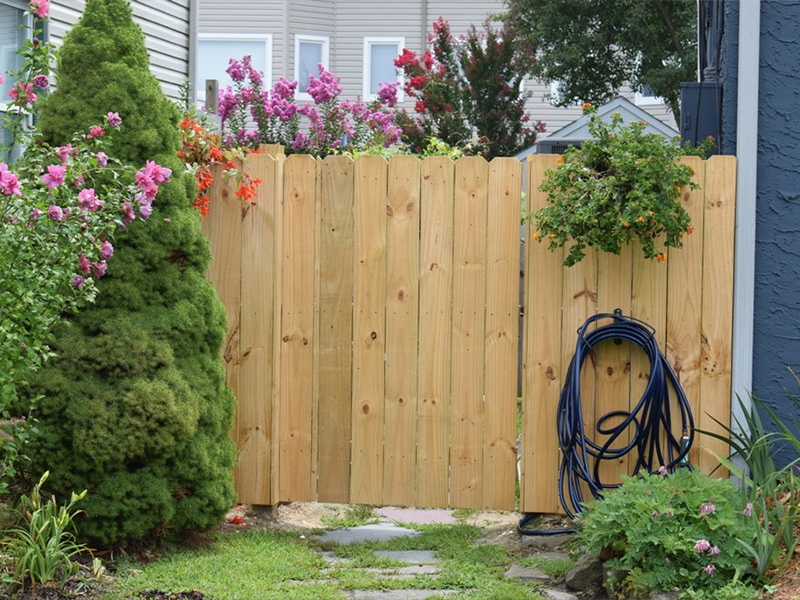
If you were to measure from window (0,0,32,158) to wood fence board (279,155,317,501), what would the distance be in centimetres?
208

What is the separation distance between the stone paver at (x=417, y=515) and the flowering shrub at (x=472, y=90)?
946 centimetres

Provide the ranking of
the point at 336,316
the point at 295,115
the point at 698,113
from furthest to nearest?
the point at 295,115 < the point at 698,113 < the point at 336,316

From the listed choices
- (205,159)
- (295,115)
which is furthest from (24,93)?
(295,115)

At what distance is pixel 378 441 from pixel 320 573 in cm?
107

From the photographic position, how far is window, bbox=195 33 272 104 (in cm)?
1972

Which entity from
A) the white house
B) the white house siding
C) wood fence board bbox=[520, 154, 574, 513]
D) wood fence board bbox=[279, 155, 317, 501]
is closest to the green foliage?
wood fence board bbox=[520, 154, 574, 513]

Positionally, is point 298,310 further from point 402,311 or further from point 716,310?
point 716,310

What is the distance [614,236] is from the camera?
5023 millimetres

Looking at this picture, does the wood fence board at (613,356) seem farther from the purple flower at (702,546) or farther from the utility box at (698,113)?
the utility box at (698,113)

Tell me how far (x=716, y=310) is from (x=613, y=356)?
1.85ft

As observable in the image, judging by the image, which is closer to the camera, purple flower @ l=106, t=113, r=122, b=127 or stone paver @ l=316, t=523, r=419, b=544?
purple flower @ l=106, t=113, r=122, b=127

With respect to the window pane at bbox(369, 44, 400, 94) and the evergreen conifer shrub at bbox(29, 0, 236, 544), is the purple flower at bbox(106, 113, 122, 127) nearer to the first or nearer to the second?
the evergreen conifer shrub at bbox(29, 0, 236, 544)

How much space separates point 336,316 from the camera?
5.68m

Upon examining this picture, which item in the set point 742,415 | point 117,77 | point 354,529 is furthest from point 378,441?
point 117,77
